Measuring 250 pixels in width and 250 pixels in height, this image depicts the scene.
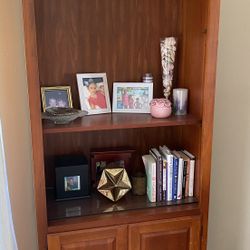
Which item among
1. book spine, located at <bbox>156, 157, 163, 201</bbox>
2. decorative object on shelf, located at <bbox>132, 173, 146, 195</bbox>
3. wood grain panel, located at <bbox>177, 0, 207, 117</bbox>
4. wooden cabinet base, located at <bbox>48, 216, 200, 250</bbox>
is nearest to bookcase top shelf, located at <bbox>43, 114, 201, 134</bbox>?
wood grain panel, located at <bbox>177, 0, 207, 117</bbox>

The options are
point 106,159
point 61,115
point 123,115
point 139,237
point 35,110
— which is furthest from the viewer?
point 106,159

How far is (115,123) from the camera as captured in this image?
4.91ft

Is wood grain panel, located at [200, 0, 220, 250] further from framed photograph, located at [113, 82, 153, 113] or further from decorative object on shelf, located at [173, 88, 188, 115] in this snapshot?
framed photograph, located at [113, 82, 153, 113]

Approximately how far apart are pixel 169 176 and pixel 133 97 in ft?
1.40

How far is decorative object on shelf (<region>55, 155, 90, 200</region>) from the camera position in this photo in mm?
1616

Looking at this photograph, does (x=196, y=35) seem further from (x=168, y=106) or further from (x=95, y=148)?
(x=95, y=148)

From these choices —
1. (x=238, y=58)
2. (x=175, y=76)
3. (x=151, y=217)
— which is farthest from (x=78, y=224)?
(x=238, y=58)

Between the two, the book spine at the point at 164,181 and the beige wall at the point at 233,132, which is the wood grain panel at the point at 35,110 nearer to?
the book spine at the point at 164,181

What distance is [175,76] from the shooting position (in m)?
1.79

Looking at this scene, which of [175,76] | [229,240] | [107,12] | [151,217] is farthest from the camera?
[229,240]

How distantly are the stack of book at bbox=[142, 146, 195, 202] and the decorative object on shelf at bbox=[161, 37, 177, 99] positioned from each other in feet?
1.07

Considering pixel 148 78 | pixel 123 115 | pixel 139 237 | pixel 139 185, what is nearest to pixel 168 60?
pixel 148 78

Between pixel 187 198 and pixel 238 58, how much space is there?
2.47 ft

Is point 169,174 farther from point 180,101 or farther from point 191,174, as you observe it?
Result: point 180,101
